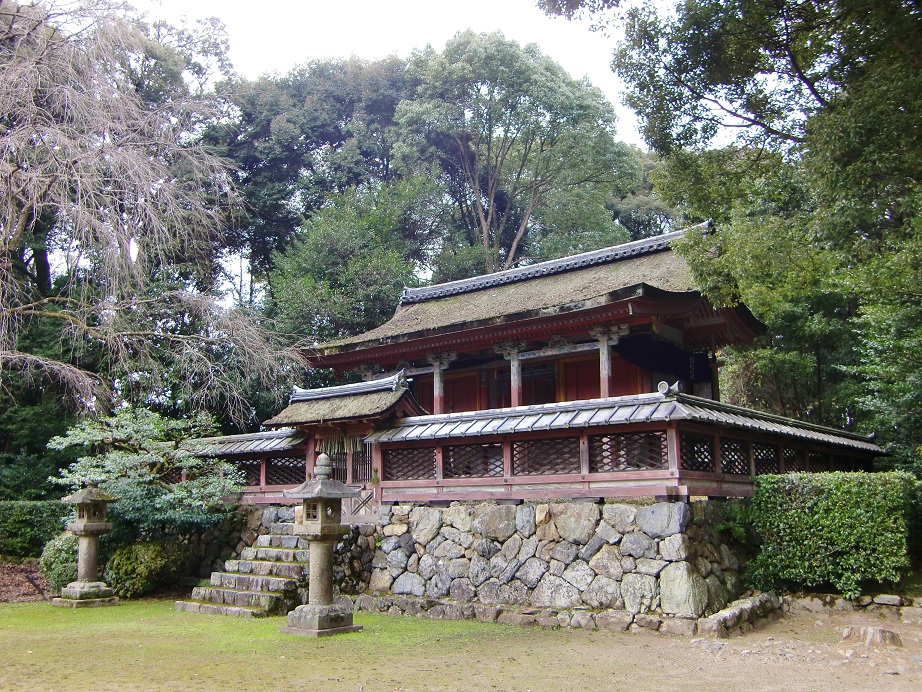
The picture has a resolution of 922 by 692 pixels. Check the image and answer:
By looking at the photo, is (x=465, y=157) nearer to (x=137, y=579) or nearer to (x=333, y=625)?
(x=137, y=579)

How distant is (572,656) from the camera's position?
8430mm

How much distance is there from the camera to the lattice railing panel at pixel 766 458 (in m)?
12.6

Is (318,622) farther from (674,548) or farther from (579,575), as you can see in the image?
(674,548)

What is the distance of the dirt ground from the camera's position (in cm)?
714

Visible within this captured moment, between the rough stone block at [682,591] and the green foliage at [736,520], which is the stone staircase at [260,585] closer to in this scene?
the rough stone block at [682,591]


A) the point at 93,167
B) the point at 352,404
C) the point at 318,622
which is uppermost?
the point at 93,167

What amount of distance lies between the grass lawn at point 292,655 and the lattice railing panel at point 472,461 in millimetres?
2578

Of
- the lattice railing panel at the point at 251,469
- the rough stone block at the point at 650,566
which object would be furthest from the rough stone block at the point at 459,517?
the lattice railing panel at the point at 251,469

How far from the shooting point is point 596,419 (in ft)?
36.0

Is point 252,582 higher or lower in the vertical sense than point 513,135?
lower

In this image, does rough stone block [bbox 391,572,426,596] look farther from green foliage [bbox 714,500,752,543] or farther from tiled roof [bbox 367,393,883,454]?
green foliage [bbox 714,500,752,543]

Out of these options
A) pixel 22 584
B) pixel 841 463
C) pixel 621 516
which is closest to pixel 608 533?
pixel 621 516

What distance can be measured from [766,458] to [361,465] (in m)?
7.24

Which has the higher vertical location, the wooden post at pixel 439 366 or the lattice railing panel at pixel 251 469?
the wooden post at pixel 439 366
